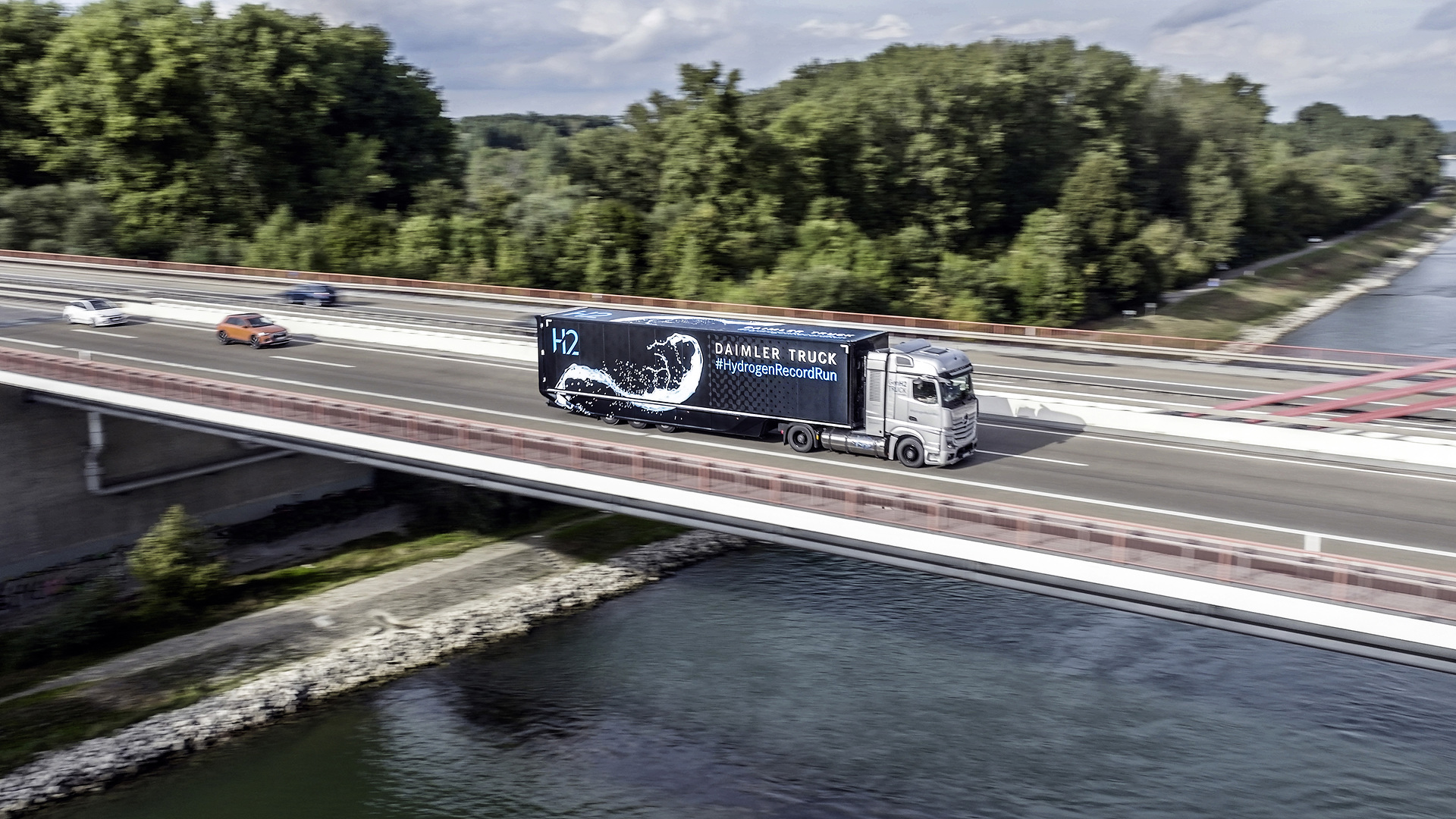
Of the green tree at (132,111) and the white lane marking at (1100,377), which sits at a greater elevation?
the green tree at (132,111)

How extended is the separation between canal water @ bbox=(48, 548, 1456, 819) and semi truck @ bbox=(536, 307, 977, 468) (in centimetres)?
689

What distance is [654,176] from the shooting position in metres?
80.5

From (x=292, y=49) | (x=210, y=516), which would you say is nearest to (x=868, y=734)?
(x=210, y=516)

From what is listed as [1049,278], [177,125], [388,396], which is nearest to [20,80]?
[177,125]

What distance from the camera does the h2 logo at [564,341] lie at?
30688 millimetres

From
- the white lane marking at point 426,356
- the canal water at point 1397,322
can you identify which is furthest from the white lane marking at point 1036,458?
the canal water at point 1397,322

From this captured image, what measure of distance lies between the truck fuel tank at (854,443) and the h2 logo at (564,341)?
8115 mm

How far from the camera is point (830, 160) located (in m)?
75.7

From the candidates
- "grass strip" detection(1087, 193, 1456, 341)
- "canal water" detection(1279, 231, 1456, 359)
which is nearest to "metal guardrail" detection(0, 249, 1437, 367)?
"grass strip" detection(1087, 193, 1456, 341)

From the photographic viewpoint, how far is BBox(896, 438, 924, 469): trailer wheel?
25438 mm

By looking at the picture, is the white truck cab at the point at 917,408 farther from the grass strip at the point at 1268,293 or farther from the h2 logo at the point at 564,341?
the grass strip at the point at 1268,293

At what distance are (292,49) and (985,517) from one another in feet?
243

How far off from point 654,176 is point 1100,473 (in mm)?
60223

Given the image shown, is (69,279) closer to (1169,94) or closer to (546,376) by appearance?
(546,376)
